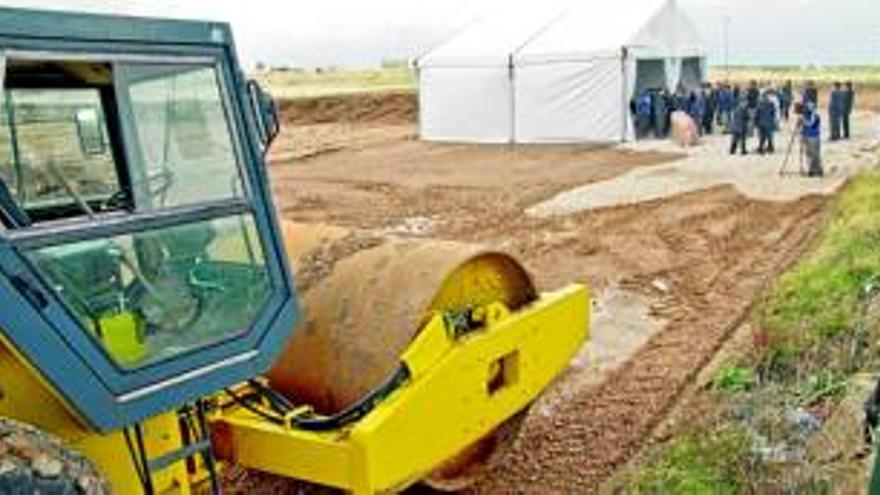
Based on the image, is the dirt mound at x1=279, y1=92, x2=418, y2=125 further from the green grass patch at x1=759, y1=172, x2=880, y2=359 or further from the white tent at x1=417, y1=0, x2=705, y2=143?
the green grass patch at x1=759, y1=172, x2=880, y2=359

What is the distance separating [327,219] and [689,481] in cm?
1136

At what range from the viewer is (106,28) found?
328 centimetres

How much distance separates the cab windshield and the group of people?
61.3 feet

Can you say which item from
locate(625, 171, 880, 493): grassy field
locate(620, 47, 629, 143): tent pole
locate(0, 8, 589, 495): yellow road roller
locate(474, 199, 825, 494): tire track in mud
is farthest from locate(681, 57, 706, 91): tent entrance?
locate(0, 8, 589, 495): yellow road roller

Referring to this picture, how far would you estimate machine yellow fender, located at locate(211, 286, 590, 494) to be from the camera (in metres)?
4.01

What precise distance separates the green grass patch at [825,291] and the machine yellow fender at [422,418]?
10.1 feet

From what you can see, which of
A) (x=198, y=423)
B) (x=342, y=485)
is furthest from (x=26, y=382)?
(x=342, y=485)

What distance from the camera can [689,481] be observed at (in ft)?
17.5

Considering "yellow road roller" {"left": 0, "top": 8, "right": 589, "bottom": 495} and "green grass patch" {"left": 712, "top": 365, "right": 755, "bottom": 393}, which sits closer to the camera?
"yellow road roller" {"left": 0, "top": 8, "right": 589, "bottom": 495}

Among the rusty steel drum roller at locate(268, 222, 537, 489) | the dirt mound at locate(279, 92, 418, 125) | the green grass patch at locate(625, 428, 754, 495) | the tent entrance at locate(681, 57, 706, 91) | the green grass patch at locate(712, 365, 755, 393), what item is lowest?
the dirt mound at locate(279, 92, 418, 125)

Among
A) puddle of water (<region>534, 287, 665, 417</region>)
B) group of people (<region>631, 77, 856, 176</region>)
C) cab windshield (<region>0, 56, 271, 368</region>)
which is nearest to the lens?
cab windshield (<region>0, 56, 271, 368</region>)

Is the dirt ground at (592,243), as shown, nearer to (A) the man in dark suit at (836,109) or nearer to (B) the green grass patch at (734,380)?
(B) the green grass patch at (734,380)

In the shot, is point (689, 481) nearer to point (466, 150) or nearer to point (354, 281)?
point (354, 281)

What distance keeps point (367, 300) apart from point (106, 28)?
177 centimetres
